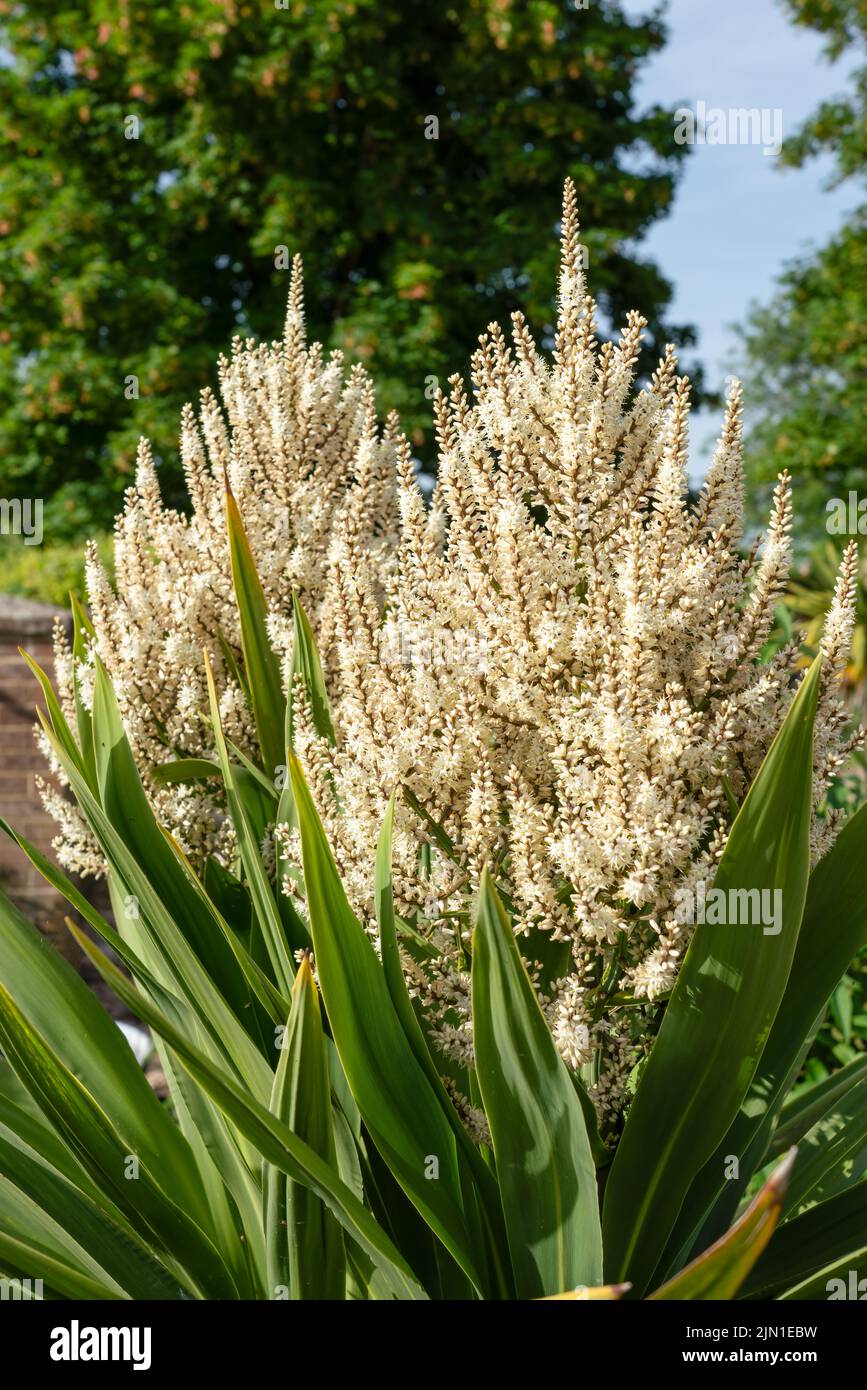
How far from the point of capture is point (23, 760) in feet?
21.5

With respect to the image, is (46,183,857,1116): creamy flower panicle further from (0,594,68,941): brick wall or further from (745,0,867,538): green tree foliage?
(745,0,867,538): green tree foliage

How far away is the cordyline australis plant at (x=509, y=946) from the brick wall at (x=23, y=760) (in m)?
4.49

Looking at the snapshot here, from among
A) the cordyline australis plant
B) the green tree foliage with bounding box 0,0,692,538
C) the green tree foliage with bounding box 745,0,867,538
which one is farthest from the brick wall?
the green tree foliage with bounding box 745,0,867,538

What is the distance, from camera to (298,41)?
477 inches

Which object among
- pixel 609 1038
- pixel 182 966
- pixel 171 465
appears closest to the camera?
pixel 609 1038

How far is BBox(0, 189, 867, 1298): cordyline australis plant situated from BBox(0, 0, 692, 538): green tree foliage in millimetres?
9850

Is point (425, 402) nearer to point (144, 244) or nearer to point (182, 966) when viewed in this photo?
point (144, 244)

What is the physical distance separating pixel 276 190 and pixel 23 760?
26.8 ft

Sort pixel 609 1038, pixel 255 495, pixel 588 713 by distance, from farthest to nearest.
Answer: pixel 255 495
pixel 609 1038
pixel 588 713

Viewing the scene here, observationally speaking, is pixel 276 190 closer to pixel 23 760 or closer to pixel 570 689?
pixel 23 760

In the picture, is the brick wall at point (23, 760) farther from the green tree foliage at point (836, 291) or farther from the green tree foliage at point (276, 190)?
the green tree foliage at point (836, 291)

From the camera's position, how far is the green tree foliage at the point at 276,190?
1230 cm

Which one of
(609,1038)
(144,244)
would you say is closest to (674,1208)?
(609,1038)
